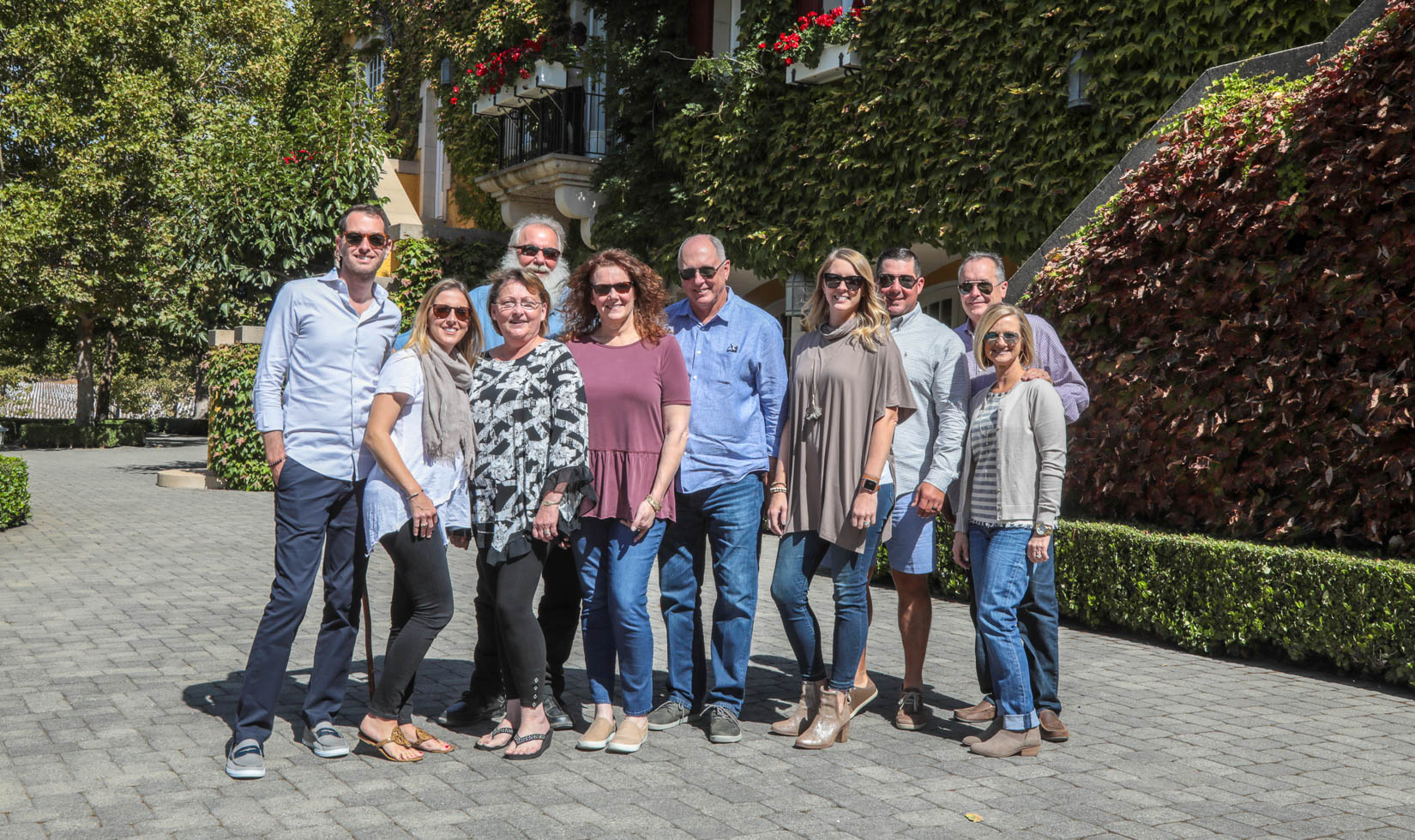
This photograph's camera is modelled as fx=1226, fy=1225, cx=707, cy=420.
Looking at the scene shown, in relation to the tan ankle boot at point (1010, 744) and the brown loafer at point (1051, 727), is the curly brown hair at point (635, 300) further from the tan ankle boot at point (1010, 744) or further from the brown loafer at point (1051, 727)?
the brown loafer at point (1051, 727)

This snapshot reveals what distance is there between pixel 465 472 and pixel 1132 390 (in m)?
4.51

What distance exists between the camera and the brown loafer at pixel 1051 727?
495cm

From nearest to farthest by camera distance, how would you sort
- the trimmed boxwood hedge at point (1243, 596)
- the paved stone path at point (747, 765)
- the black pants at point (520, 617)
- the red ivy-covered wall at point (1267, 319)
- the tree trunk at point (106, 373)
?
the paved stone path at point (747, 765), the black pants at point (520, 617), the trimmed boxwood hedge at point (1243, 596), the red ivy-covered wall at point (1267, 319), the tree trunk at point (106, 373)

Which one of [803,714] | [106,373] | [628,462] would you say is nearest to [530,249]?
[628,462]

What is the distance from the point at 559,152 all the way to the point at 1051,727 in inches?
488

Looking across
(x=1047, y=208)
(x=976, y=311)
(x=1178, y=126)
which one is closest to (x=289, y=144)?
(x=1047, y=208)

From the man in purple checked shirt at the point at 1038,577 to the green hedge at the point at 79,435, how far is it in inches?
1201

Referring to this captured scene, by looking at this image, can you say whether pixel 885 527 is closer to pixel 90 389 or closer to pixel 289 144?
pixel 289 144

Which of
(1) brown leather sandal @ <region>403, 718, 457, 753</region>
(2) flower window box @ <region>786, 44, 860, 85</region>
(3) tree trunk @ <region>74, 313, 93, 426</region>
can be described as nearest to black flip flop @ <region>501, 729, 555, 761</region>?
(1) brown leather sandal @ <region>403, 718, 457, 753</region>

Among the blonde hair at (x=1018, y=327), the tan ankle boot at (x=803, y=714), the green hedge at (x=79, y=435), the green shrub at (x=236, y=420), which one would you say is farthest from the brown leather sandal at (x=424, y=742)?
the green hedge at (x=79, y=435)

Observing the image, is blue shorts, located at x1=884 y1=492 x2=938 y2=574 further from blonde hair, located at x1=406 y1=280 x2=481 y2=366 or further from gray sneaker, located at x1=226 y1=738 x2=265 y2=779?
gray sneaker, located at x1=226 y1=738 x2=265 y2=779

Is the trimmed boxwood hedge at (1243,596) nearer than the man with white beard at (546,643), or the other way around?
the man with white beard at (546,643)

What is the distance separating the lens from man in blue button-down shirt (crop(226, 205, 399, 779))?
4.55 m

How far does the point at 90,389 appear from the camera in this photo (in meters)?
33.1
